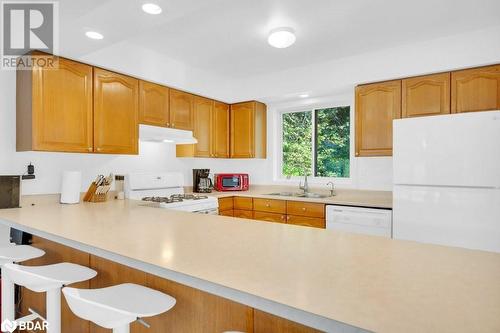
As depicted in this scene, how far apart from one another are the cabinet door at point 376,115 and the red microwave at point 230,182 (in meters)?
1.61

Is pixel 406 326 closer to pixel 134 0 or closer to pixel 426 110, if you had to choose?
pixel 134 0

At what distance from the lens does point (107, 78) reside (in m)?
2.69

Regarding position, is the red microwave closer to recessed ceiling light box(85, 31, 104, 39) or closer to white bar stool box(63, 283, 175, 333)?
recessed ceiling light box(85, 31, 104, 39)

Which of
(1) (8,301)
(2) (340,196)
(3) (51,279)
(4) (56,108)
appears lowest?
(1) (8,301)

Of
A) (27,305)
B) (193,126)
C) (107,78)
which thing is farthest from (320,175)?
(27,305)

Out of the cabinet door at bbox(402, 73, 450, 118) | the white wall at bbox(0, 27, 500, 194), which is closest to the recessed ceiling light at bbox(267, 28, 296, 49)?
the white wall at bbox(0, 27, 500, 194)

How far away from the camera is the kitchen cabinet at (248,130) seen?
3.95 metres

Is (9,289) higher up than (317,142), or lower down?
lower down

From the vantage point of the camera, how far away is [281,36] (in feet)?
7.84

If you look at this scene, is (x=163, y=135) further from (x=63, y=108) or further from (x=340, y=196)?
(x=340, y=196)

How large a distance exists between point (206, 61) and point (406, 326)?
3181mm

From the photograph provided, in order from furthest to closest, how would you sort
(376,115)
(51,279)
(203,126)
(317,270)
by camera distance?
(203,126), (376,115), (51,279), (317,270)

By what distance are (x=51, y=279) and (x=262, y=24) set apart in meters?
2.21

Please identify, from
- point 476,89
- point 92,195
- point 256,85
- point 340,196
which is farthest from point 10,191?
point 476,89
